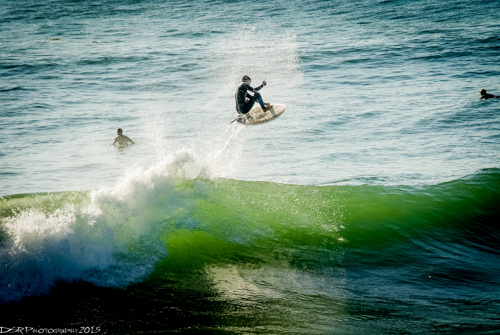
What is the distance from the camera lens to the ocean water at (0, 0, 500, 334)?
676 cm

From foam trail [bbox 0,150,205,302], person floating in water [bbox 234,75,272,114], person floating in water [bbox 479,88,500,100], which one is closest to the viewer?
foam trail [bbox 0,150,205,302]

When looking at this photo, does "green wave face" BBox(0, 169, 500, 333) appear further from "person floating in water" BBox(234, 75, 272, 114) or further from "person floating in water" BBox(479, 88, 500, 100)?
"person floating in water" BBox(479, 88, 500, 100)

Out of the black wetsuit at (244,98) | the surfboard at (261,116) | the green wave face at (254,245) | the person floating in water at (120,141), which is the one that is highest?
the black wetsuit at (244,98)

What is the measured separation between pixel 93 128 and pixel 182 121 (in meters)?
4.43

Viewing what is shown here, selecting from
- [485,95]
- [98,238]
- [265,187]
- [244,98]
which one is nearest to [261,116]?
[244,98]

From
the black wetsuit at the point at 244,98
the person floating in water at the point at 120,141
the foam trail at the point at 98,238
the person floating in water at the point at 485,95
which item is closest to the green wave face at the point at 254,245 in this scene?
the foam trail at the point at 98,238

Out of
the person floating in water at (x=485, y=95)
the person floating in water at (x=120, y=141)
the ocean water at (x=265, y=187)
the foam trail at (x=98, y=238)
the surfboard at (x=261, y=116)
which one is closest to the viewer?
the ocean water at (x=265, y=187)

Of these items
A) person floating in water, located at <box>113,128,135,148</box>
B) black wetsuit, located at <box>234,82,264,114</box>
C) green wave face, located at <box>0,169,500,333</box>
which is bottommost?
green wave face, located at <box>0,169,500,333</box>

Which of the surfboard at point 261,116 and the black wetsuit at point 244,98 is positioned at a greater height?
the black wetsuit at point 244,98

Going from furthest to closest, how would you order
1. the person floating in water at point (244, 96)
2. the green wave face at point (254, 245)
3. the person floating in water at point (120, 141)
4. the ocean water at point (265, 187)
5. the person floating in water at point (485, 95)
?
the person floating in water at point (485, 95)
the person floating in water at point (120, 141)
the person floating in water at point (244, 96)
the green wave face at point (254, 245)
the ocean water at point (265, 187)

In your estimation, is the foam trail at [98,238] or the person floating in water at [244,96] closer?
the foam trail at [98,238]

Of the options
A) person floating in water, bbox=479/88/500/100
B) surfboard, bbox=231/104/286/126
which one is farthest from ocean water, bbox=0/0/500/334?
surfboard, bbox=231/104/286/126

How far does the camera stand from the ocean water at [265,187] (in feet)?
22.2

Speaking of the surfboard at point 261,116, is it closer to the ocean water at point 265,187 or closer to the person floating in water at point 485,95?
the ocean water at point 265,187
